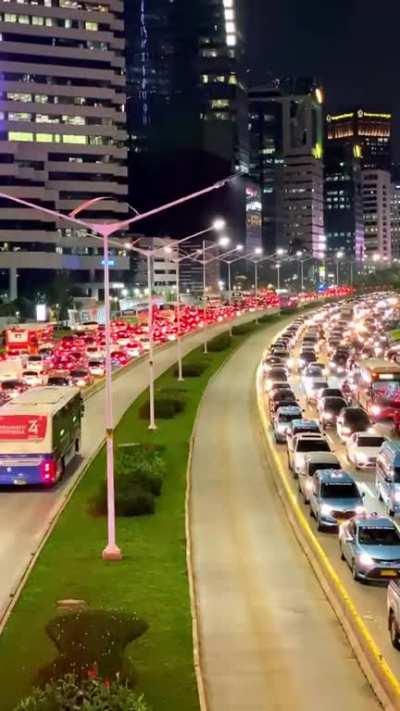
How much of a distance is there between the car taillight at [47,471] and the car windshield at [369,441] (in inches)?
486

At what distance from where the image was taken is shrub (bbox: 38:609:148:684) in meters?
16.0

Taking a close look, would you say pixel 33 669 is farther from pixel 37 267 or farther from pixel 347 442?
pixel 37 267

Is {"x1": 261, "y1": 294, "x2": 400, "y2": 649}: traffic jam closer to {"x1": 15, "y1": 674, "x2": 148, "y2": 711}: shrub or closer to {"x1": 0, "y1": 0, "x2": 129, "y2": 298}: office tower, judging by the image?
{"x1": 15, "y1": 674, "x2": 148, "y2": 711}: shrub

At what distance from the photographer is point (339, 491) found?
101ft

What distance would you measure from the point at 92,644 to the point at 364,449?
82.5 feet

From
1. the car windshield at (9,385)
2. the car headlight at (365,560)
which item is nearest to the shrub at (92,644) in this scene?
the car headlight at (365,560)

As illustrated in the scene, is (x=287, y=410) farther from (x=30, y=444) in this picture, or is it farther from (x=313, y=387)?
(x=30, y=444)

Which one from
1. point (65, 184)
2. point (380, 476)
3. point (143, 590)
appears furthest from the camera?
point (65, 184)

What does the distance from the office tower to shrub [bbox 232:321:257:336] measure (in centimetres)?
4254

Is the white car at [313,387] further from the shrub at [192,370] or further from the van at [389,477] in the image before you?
the van at [389,477]

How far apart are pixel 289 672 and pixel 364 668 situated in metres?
1.37

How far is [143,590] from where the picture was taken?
23.2m

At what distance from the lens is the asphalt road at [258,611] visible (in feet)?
57.3

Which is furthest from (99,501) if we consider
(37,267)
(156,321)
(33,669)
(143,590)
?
(37,267)
